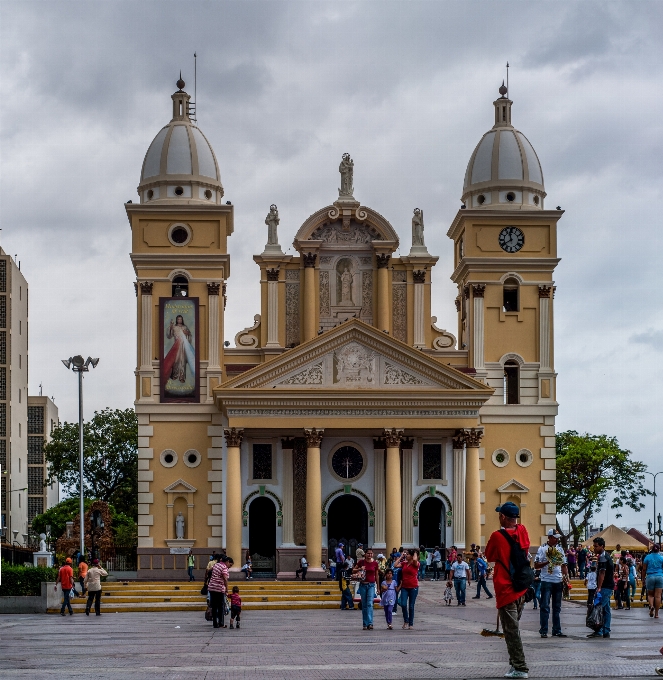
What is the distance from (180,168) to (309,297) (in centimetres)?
831

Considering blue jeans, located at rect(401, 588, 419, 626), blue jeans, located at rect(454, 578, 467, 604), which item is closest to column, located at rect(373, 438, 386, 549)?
blue jeans, located at rect(454, 578, 467, 604)

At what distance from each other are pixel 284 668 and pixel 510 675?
3.59 m

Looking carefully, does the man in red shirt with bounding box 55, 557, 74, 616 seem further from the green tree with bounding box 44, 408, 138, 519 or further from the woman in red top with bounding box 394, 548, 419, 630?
the green tree with bounding box 44, 408, 138, 519

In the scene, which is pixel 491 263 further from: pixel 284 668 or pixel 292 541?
pixel 284 668

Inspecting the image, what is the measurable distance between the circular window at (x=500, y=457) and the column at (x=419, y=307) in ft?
18.7

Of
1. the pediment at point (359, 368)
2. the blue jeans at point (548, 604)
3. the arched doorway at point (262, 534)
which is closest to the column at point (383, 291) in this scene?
the pediment at point (359, 368)

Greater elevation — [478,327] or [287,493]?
[478,327]

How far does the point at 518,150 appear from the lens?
63.2 m

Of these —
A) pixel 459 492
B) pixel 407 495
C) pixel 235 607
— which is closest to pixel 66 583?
pixel 235 607

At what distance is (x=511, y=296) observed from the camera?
205 ft

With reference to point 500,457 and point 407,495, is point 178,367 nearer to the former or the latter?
point 407,495

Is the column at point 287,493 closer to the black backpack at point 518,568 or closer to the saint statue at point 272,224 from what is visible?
the saint statue at point 272,224

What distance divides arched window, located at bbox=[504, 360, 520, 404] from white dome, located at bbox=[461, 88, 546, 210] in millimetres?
7212

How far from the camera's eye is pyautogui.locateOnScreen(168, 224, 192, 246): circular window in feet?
199
